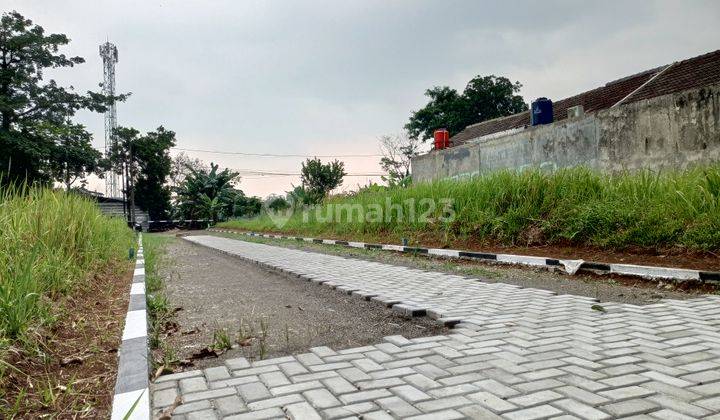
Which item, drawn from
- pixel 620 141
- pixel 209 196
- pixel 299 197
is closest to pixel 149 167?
pixel 209 196

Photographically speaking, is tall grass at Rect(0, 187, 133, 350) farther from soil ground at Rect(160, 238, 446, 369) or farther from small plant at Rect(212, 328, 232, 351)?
small plant at Rect(212, 328, 232, 351)

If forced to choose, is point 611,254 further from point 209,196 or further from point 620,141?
point 209,196

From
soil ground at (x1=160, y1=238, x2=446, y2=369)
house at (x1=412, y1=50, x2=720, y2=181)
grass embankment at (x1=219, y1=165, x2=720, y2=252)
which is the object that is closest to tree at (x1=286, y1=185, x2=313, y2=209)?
house at (x1=412, y1=50, x2=720, y2=181)

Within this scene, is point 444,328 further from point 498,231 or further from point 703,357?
point 498,231

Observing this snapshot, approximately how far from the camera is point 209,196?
145ft

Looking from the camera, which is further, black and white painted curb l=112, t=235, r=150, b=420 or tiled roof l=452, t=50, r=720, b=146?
tiled roof l=452, t=50, r=720, b=146

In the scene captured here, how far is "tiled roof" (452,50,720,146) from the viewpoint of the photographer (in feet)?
55.4

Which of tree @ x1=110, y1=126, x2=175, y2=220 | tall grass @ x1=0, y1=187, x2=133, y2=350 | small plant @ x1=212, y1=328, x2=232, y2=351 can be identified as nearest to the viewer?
tall grass @ x1=0, y1=187, x2=133, y2=350

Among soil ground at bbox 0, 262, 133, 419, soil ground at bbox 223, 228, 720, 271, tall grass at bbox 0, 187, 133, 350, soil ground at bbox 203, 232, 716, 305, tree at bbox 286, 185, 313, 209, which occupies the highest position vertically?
tree at bbox 286, 185, 313, 209

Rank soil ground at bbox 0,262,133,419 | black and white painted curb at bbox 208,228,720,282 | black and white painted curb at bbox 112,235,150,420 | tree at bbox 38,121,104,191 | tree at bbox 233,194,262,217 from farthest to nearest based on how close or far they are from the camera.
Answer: tree at bbox 233,194,262,217 → tree at bbox 38,121,104,191 → black and white painted curb at bbox 208,228,720,282 → soil ground at bbox 0,262,133,419 → black and white painted curb at bbox 112,235,150,420

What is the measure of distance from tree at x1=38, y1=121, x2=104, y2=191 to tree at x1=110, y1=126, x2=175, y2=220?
17.4 metres

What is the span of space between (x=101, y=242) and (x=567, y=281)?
7051 mm

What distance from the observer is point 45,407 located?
2311 millimetres

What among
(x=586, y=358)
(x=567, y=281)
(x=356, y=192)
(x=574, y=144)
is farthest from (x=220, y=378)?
(x=356, y=192)
